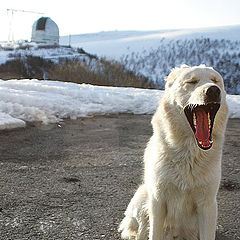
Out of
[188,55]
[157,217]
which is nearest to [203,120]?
[157,217]

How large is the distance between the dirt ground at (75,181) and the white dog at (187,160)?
599 millimetres

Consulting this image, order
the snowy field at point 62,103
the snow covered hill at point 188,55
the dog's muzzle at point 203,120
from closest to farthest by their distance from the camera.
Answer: the dog's muzzle at point 203,120 → the snowy field at point 62,103 → the snow covered hill at point 188,55

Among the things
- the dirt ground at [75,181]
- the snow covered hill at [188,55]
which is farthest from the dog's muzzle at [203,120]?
the snow covered hill at [188,55]

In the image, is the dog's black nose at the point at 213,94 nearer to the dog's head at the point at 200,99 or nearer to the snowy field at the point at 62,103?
the dog's head at the point at 200,99

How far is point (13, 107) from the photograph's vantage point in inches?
300

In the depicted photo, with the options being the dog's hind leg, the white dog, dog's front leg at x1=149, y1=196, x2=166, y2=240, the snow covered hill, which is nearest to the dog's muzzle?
the white dog

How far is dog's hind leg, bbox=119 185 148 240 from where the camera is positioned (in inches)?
111

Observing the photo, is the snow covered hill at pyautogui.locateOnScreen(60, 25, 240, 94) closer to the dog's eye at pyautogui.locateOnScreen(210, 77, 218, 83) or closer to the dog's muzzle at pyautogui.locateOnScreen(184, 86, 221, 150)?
the dog's eye at pyautogui.locateOnScreen(210, 77, 218, 83)

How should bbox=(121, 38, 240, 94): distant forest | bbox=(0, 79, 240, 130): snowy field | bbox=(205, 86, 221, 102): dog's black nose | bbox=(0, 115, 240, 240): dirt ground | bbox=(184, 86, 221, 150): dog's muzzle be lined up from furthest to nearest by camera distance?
bbox=(121, 38, 240, 94): distant forest → bbox=(0, 79, 240, 130): snowy field → bbox=(0, 115, 240, 240): dirt ground → bbox=(184, 86, 221, 150): dog's muzzle → bbox=(205, 86, 221, 102): dog's black nose

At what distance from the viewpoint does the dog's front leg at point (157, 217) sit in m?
2.54

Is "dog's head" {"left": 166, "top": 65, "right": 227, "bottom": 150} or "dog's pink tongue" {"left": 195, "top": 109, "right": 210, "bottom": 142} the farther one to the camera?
"dog's pink tongue" {"left": 195, "top": 109, "right": 210, "bottom": 142}

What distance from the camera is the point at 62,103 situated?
851 centimetres

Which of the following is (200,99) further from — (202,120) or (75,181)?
(75,181)

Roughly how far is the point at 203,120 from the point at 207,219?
75 cm
